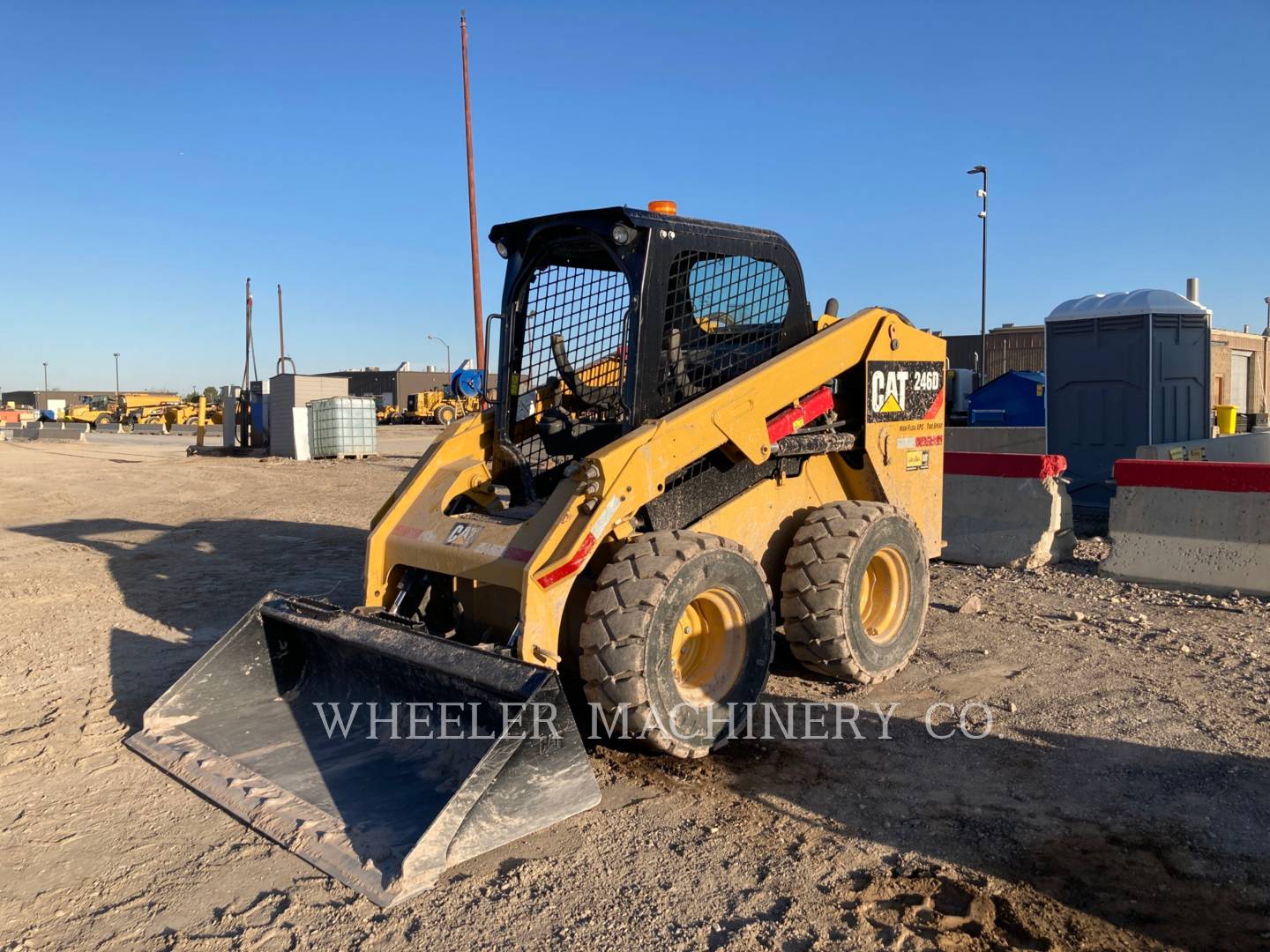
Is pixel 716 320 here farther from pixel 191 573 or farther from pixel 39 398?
pixel 39 398

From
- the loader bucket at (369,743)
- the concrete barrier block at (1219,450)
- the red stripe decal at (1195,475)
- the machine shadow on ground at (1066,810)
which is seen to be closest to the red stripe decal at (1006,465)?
the red stripe decal at (1195,475)

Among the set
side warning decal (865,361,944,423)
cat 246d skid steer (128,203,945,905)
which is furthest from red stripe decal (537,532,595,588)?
side warning decal (865,361,944,423)

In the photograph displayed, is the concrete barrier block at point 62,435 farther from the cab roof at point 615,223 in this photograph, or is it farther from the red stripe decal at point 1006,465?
the cab roof at point 615,223

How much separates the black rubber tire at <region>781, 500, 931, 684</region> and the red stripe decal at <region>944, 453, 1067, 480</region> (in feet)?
11.6

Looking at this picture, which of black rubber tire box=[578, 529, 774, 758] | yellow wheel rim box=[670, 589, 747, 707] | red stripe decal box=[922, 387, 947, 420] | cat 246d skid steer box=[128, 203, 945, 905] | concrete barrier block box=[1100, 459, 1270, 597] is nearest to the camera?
cat 246d skid steer box=[128, 203, 945, 905]

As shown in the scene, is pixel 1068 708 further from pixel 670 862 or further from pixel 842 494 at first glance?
pixel 670 862

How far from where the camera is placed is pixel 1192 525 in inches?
287

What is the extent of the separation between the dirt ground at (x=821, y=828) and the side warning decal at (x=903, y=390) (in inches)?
57.4

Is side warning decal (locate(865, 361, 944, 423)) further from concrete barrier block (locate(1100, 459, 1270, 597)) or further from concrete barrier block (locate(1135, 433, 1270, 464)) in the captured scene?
concrete barrier block (locate(1135, 433, 1270, 464))

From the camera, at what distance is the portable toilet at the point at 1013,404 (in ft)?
54.3

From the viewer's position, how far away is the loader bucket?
3365mm

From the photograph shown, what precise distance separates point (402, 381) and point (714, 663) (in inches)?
2739

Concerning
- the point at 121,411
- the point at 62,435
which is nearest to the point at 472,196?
the point at 62,435

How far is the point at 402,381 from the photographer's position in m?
71.5
